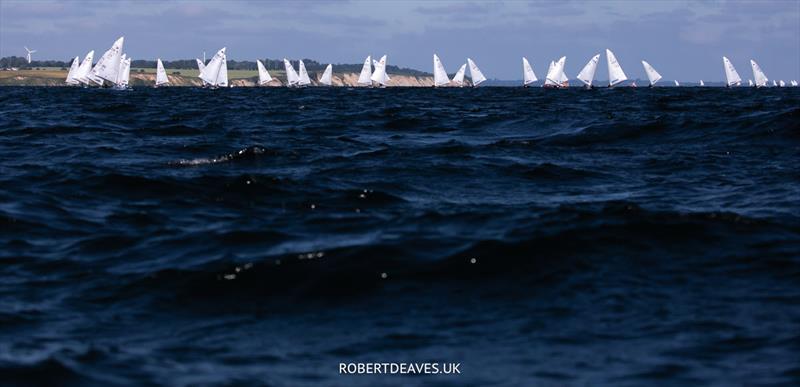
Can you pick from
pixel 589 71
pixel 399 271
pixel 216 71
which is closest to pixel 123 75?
pixel 216 71

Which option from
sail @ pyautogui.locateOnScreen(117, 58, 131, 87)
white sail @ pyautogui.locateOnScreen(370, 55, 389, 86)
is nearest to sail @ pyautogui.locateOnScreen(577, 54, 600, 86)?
white sail @ pyautogui.locateOnScreen(370, 55, 389, 86)

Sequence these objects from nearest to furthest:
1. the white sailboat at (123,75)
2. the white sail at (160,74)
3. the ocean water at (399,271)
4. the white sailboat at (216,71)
→ the ocean water at (399,271), the white sailboat at (123,75), the white sailboat at (216,71), the white sail at (160,74)

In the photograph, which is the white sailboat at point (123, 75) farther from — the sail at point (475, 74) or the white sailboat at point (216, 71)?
the sail at point (475, 74)

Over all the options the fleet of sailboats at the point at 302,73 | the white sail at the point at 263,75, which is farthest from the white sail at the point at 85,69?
the white sail at the point at 263,75

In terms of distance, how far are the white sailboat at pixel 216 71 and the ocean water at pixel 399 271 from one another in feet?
356

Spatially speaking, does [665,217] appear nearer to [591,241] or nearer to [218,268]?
[591,241]

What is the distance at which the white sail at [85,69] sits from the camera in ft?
383

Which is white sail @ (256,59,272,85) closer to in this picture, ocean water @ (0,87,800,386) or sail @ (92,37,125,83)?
sail @ (92,37,125,83)

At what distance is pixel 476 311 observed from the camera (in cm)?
866

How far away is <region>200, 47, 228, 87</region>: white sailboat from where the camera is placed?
412 ft

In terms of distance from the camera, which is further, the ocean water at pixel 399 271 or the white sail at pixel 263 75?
the white sail at pixel 263 75

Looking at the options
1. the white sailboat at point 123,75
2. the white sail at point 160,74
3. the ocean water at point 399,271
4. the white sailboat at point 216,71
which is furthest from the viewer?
the white sail at point 160,74

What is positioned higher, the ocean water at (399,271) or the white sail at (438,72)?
the white sail at (438,72)

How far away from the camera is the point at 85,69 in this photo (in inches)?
4651
